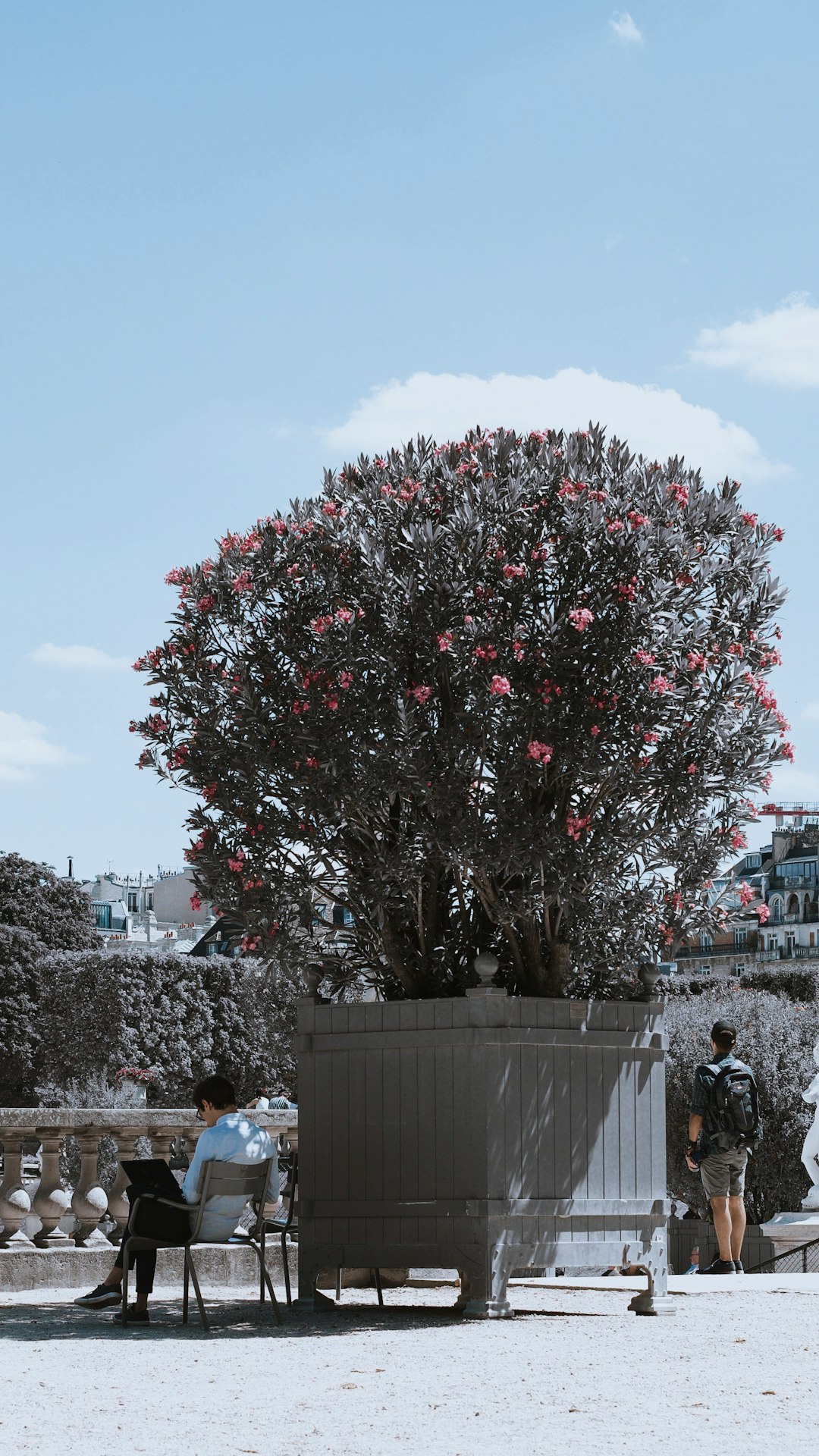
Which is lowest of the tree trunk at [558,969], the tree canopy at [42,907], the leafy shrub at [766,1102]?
the leafy shrub at [766,1102]

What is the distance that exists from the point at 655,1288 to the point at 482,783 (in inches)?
112

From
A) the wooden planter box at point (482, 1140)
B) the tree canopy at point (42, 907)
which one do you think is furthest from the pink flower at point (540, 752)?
Answer: the tree canopy at point (42, 907)

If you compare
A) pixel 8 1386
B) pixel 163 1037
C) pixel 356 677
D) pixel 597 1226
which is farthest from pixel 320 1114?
pixel 163 1037

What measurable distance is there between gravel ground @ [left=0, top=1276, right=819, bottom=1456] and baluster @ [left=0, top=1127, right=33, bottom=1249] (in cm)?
72

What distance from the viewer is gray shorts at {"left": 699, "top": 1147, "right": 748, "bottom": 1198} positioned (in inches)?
475

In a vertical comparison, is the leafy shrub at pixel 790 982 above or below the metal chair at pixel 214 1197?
above

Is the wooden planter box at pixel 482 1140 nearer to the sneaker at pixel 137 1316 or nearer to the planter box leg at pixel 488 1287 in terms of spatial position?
the planter box leg at pixel 488 1287

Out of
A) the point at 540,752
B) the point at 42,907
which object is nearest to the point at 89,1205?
the point at 540,752

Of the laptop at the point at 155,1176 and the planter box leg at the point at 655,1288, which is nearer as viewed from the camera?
the laptop at the point at 155,1176

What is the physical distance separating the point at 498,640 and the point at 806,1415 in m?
4.23

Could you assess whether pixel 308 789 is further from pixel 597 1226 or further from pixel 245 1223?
pixel 245 1223

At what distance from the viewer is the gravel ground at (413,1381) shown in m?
5.95

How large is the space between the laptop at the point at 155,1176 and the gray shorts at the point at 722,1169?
13.4ft

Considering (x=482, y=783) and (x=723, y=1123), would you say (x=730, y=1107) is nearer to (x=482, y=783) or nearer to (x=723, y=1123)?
(x=723, y=1123)
